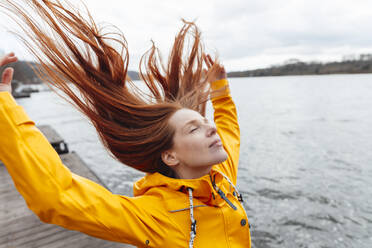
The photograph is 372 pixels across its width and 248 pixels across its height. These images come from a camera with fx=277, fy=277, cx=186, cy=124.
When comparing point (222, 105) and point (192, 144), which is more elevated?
point (222, 105)

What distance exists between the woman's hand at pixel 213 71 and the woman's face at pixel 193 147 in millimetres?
641

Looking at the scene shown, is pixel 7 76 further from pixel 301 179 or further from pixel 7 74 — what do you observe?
pixel 301 179

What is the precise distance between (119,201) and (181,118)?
763 millimetres

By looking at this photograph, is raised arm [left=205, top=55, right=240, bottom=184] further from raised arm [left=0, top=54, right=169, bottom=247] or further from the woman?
raised arm [left=0, top=54, right=169, bottom=247]

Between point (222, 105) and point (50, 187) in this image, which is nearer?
point (50, 187)

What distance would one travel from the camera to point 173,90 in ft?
8.21

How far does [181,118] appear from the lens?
205 cm

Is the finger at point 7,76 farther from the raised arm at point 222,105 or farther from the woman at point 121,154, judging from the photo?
the raised arm at point 222,105

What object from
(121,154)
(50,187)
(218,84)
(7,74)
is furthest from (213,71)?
(50,187)

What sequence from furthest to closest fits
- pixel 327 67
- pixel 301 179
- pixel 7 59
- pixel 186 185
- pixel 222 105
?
pixel 327 67
pixel 301 179
pixel 222 105
pixel 186 185
pixel 7 59

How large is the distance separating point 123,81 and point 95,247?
2.44m

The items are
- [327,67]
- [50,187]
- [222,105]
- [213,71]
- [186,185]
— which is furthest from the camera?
[327,67]


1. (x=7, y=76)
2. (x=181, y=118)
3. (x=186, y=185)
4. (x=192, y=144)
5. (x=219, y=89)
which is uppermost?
(x=7, y=76)

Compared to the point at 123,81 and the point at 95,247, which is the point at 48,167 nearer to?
the point at 123,81
